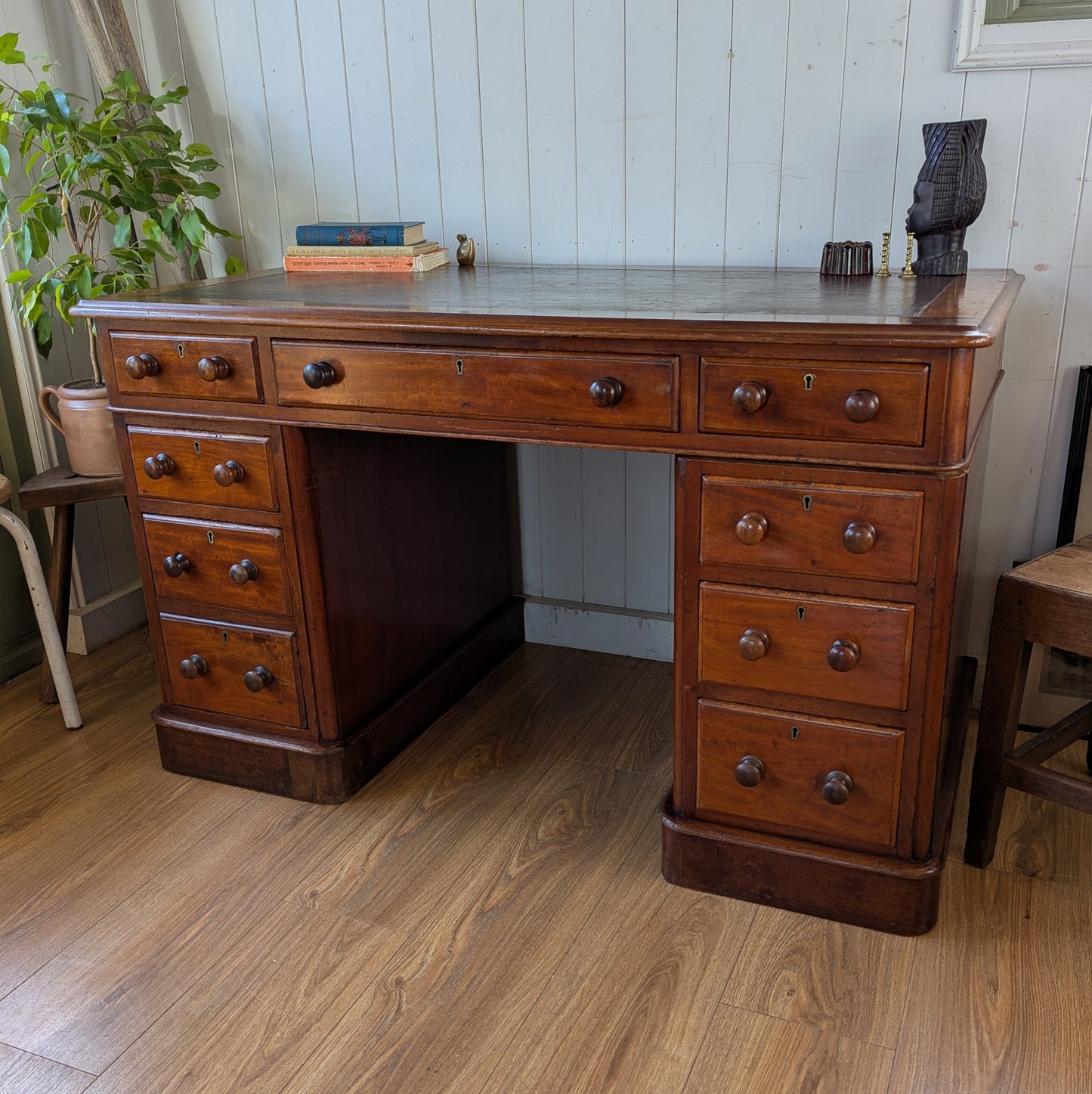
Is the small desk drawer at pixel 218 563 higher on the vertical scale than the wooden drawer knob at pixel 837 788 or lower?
higher

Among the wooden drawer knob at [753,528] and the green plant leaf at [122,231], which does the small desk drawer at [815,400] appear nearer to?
the wooden drawer knob at [753,528]

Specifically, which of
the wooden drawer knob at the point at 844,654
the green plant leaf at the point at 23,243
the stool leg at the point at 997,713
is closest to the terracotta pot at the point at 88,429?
the green plant leaf at the point at 23,243

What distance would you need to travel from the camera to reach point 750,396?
1.35 m

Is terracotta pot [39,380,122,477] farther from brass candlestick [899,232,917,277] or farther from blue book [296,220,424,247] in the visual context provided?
brass candlestick [899,232,917,277]

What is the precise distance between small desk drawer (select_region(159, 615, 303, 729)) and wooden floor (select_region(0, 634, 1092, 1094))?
0.18 meters

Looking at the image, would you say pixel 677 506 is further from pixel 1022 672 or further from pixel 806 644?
pixel 1022 672

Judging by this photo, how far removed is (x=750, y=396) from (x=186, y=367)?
3.07 ft

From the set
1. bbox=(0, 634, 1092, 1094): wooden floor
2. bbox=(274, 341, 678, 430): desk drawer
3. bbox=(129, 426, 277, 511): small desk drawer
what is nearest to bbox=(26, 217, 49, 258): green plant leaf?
bbox=(129, 426, 277, 511): small desk drawer

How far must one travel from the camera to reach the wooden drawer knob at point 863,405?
1.29 m

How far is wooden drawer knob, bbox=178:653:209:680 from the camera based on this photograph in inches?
75.5

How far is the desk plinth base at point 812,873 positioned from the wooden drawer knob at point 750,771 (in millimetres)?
101

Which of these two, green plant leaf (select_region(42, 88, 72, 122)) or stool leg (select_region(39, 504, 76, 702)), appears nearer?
green plant leaf (select_region(42, 88, 72, 122))

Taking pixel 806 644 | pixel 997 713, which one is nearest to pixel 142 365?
pixel 806 644

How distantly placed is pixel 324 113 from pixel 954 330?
5.14 feet
